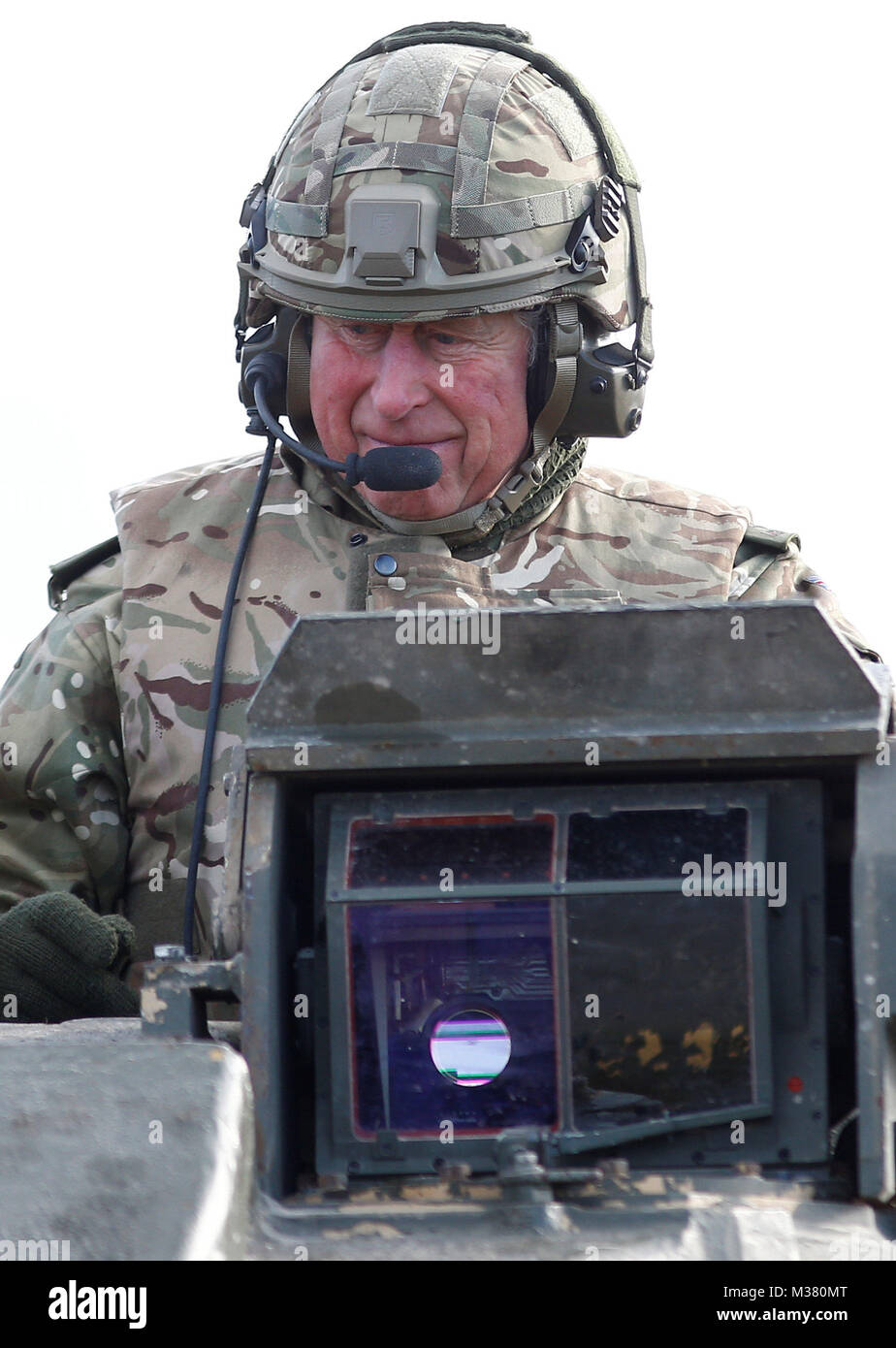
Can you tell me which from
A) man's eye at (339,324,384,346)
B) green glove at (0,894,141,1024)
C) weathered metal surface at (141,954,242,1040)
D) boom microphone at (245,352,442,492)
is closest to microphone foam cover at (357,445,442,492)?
boom microphone at (245,352,442,492)

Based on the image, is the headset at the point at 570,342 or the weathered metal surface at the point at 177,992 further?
the headset at the point at 570,342

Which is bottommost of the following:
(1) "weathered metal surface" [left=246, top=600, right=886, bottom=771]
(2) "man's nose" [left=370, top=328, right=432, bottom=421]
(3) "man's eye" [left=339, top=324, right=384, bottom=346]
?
(1) "weathered metal surface" [left=246, top=600, right=886, bottom=771]

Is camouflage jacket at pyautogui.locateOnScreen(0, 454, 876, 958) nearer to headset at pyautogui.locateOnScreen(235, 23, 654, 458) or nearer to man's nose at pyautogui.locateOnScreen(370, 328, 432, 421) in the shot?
headset at pyautogui.locateOnScreen(235, 23, 654, 458)

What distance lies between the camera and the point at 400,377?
356 centimetres

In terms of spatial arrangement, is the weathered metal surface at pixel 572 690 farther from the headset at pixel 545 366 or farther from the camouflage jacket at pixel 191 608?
the headset at pixel 545 366

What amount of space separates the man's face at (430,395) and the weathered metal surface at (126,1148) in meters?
1.65

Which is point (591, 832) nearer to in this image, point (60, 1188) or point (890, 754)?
point (890, 754)

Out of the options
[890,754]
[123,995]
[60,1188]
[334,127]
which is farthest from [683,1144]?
[334,127]

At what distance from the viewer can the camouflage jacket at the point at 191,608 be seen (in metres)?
3.61

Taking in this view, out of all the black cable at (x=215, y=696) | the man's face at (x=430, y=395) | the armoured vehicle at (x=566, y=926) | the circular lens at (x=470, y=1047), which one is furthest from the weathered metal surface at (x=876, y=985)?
the man's face at (x=430, y=395)

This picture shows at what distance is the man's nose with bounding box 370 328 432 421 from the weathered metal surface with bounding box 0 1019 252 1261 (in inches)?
63.7

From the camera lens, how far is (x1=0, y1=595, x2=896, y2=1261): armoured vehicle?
89.4 inches

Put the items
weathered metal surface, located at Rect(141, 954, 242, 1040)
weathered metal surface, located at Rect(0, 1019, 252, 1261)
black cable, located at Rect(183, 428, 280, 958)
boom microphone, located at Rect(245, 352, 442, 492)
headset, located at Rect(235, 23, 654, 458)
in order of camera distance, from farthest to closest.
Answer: headset, located at Rect(235, 23, 654, 458), boom microphone, located at Rect(245, 352, 442, 492), black cable, located at Rect(183, 428, 280, 958), weathered metal surface, located at Rect(141, 954, 242, 1040), weathered metal surface, located at Rect(0, 1019, 252, 1261)

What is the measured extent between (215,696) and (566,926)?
1.35 metres
